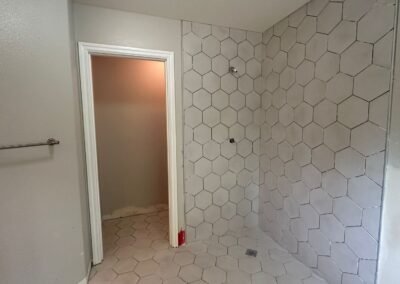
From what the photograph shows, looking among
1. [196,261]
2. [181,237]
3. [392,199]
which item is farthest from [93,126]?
[392,199]

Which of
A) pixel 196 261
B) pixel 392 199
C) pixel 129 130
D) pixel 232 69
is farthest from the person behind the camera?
pixel 129 130

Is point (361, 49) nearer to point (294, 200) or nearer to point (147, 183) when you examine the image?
point (294, 200)

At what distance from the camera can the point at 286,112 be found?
73.5 inches

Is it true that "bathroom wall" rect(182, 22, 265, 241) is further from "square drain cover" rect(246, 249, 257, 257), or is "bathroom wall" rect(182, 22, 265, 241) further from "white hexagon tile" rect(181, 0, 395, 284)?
"square drain cover" rect(246, 249, 257, 257)

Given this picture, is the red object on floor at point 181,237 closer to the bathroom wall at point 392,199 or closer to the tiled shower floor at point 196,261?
the tiled shower floor at point 196,261

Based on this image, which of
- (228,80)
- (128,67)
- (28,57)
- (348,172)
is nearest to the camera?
(28,57)

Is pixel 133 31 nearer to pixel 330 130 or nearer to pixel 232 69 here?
pixel 232 69

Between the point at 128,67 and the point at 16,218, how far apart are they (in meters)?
1.89

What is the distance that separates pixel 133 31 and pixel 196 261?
6.43 feet

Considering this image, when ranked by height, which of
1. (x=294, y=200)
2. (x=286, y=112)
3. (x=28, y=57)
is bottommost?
(x=294, y=200)

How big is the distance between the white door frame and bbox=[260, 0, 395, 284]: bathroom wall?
955 millimetres

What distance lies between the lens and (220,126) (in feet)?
6.81

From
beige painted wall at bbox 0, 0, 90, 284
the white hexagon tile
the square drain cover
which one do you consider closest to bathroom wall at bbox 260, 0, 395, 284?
the white hexagon tile

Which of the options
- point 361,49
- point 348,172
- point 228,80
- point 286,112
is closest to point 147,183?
point 228,80
